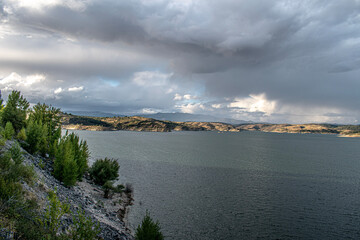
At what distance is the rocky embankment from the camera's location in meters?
21.7

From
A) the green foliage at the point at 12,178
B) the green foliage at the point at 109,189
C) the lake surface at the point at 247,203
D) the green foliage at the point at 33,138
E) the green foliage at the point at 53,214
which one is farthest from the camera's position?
the green foliage at the point at 109,189

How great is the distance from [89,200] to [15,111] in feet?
121

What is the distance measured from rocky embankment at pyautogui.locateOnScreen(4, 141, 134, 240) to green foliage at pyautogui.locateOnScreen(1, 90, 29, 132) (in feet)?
66.5

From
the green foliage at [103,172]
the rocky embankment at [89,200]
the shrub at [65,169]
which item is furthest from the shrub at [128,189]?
the shrub at [65,169]

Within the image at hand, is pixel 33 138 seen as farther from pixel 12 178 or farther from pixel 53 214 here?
pixel 53 214

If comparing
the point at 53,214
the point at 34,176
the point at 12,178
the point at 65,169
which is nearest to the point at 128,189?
the point at 65,169

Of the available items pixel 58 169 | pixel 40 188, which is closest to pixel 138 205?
pixel 58 169

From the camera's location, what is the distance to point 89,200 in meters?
34.8

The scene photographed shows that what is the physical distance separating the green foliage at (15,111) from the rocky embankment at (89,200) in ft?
66.5

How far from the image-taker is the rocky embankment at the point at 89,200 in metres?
21.7

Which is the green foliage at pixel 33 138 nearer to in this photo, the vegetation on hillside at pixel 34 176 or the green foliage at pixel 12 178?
the vegetation on hillside at pixel 34 176

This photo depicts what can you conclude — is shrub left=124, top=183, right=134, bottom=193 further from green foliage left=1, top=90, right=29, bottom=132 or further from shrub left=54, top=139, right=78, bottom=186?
green foliage left=1, top=90, right=29, bottom=132

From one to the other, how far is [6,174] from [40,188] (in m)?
4.78

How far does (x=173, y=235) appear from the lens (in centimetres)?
2928
